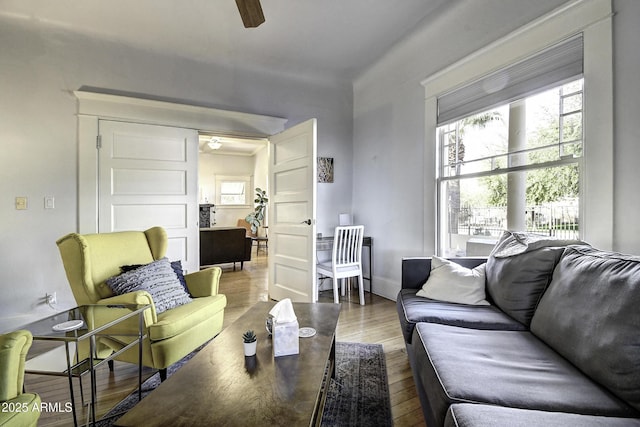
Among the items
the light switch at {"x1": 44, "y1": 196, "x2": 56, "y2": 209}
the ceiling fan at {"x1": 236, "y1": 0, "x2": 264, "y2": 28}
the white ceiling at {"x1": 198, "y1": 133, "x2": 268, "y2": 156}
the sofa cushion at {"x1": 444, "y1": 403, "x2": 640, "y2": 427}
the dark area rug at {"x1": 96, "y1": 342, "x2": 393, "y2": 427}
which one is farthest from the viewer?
the white ceiling at {"x1": 198, "y1": 133, "x2": 268, "y2": 156}

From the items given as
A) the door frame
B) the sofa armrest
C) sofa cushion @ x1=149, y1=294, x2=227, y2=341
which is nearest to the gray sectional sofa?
the sofa armrest

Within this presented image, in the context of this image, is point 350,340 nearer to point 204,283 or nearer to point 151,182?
point 204,283

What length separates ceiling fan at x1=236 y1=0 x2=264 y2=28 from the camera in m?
1.82

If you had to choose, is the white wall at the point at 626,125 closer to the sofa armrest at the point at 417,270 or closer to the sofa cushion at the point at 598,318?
the sofa cushion at the point at 598,318

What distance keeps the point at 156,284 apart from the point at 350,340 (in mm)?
1513

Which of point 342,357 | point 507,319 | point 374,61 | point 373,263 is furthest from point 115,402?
point 374,61

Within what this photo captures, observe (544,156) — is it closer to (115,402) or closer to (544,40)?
(544,40)

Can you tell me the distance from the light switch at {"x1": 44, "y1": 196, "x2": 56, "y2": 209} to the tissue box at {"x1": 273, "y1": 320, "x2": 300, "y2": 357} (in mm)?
2920

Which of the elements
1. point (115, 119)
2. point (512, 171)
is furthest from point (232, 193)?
point (512, 171)

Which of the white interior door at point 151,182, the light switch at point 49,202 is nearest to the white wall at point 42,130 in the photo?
the light switch at point 49,202

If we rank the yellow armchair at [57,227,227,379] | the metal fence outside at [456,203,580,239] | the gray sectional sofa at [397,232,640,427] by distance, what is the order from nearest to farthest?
the gray sectional sofa at [397,232,640,427], the yellow armchair at [57,227,227,379], the metal fence outside at [456,203,580,239]

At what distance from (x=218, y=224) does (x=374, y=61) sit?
21.2 ft

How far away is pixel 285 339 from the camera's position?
1311 millimetres

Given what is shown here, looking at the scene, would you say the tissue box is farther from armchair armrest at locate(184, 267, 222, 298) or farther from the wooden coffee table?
armchair armrest at locate(184, 267, 222, 298)
